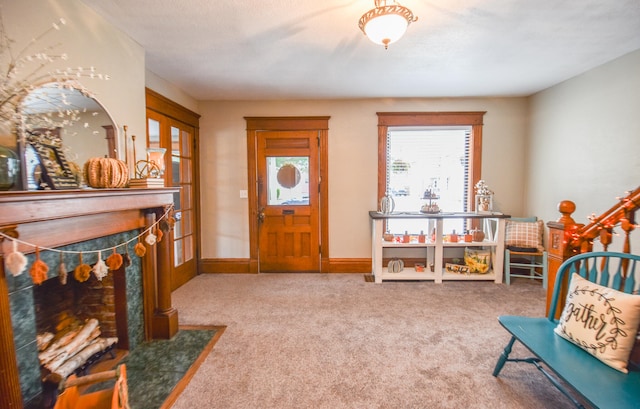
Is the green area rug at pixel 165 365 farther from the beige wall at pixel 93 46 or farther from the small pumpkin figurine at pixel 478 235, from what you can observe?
the small pumpkin figurine at pixel 478 235

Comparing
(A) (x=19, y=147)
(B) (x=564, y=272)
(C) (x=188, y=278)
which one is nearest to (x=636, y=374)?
(B) (x=564, y=272)

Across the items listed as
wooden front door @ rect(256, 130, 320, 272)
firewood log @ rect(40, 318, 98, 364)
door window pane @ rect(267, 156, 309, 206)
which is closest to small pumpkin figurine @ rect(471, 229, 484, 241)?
wooden front door @ rect(256, 130, 320, 272)

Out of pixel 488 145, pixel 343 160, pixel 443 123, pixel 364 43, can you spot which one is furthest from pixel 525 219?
pixel 364 43

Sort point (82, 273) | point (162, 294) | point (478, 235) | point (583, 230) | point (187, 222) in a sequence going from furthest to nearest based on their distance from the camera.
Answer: point (187, 222) → point (478, 235) → point (162, 294) → point (583, 230) → point (82, 273)

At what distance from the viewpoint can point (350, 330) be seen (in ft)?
8.59

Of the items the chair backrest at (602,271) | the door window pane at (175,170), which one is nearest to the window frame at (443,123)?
the chair backrest at (602,271)

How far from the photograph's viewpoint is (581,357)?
1551 millimetres

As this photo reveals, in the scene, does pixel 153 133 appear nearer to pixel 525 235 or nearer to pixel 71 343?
pixel 71 343

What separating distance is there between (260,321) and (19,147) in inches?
85.5

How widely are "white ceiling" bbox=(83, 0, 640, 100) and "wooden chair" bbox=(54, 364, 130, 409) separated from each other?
2205 mm

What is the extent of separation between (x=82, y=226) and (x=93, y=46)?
1270 mm

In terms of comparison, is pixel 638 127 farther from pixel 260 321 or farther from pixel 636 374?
pixel 260 321

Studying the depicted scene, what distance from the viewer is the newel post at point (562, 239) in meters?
1.94

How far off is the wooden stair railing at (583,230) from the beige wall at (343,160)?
240cm
